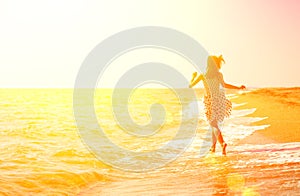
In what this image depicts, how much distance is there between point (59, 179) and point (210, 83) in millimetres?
4413

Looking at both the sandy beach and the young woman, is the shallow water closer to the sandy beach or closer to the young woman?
the sandy beach

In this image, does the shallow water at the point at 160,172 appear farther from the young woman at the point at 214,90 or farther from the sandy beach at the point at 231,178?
the young woman at the point at 214,90

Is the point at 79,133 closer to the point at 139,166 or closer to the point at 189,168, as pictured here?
the point at 139,166

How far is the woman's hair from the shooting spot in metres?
9.51

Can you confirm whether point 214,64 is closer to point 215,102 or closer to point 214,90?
point 214,90

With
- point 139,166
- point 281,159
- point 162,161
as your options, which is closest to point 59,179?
point 139,166

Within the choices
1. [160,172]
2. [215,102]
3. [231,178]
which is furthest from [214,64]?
[231,178]

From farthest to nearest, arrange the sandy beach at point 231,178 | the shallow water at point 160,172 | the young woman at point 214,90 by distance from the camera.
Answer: the young woman at point 214,90 < the shallow water at point 160,172 < the sandy beach at point 231,178

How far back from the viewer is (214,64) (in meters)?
9.51

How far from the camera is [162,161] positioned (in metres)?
9.21

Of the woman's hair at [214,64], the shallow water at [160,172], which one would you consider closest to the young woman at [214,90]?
the woman's hair at [214,64]

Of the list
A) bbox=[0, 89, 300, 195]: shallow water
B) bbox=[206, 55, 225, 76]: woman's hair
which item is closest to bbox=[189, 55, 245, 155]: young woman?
bbox=[206, 55, 225, 76]: woman's hair

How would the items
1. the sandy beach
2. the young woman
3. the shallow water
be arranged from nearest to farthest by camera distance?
1. the sandy beach
2. the shallow water
3. the young woman

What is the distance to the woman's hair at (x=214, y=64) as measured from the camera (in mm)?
9508
